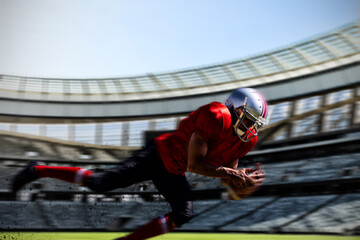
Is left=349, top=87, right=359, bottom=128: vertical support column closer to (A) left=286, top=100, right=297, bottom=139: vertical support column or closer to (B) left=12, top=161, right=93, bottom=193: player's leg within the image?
(A) left=286, top=100, right=297, bottom=139: vertical support column

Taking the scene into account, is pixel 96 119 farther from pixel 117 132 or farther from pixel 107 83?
pixel 107 83

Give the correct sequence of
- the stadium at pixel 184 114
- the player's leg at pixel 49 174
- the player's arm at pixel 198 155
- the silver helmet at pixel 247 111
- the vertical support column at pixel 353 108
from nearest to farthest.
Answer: the player's arm at pixel 198 155, the silver helmet at pixel 247 111, the player's leg at pixel 49 174, the stadium at pixel 184 114, the vertical support column at pixel 353 108

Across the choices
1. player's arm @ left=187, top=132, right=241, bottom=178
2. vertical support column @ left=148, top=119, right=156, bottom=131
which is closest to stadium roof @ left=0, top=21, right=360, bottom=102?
vertical support column @ left=148, top=119, right=156, bottom=131

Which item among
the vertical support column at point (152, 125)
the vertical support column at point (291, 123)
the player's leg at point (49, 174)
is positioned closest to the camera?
the player's leg at point (49, 174)

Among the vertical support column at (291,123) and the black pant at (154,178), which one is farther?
the vertical support column at (291,123)

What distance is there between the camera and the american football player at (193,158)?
2641mm

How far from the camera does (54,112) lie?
19.5 m

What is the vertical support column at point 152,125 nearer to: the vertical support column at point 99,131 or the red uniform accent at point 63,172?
the vertical support column at point 99,131

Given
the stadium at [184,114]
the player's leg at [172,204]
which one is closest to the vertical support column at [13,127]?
the stadium at [184,114]

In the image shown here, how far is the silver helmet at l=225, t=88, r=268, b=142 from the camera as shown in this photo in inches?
109

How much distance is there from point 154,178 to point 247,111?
99 centimetres

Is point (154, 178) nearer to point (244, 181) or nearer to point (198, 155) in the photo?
point (198, 155)

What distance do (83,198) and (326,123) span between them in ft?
38.8

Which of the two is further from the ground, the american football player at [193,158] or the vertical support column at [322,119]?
the american football player at [193,158]
